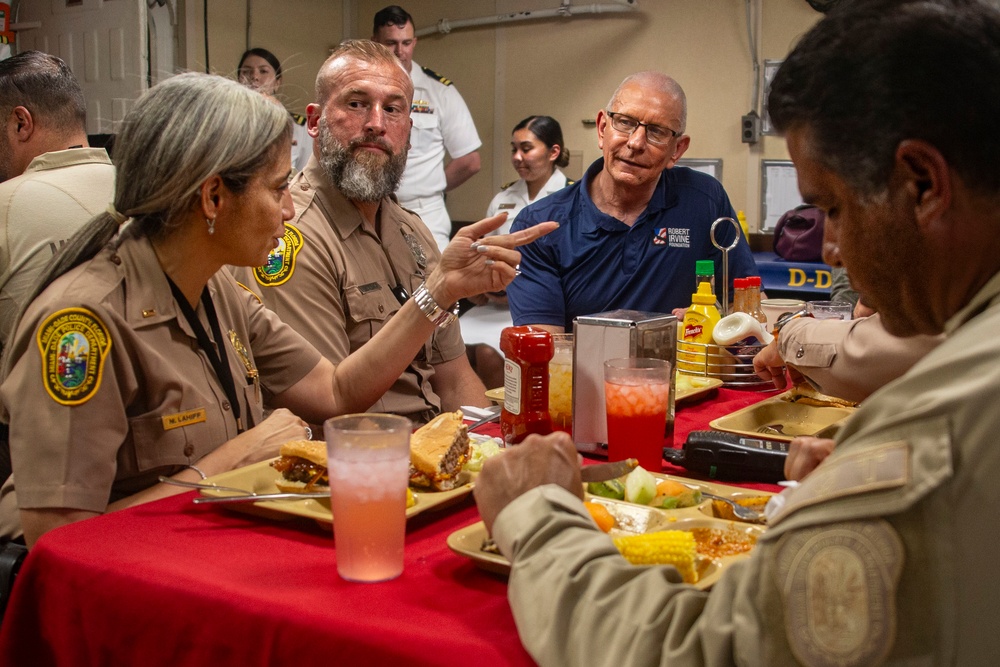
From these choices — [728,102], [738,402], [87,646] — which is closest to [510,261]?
[738,402]

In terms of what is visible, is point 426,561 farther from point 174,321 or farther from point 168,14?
point 168,14

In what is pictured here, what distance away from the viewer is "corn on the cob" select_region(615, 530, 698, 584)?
1.04 meters

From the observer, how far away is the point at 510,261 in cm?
205

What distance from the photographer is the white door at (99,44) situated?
5801 mm

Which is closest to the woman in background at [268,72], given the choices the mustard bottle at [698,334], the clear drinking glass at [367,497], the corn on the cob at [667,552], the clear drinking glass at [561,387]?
the mustard bottle at [698,334]

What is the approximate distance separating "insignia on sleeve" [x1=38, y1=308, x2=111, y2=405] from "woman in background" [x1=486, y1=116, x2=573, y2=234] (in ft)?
15.5

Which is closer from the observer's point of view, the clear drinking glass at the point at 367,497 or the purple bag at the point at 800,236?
the clear drinking glass at the point at 367,497

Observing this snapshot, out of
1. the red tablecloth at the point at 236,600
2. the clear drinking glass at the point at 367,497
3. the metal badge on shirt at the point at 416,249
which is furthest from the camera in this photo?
the metal badge on shirt at the point at 416,249

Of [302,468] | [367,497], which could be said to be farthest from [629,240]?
[367,497]

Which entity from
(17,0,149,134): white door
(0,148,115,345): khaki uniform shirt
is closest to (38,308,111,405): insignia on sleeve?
(0,148,115,345): khaki uniform shirt

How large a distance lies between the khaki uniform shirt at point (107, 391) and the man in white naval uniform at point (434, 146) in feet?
14.9

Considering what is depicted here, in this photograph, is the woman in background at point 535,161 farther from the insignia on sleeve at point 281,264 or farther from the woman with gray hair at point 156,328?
the woman with gray hair at point 156,328

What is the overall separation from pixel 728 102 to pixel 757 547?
6070 mm

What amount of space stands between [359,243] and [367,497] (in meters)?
1.64
